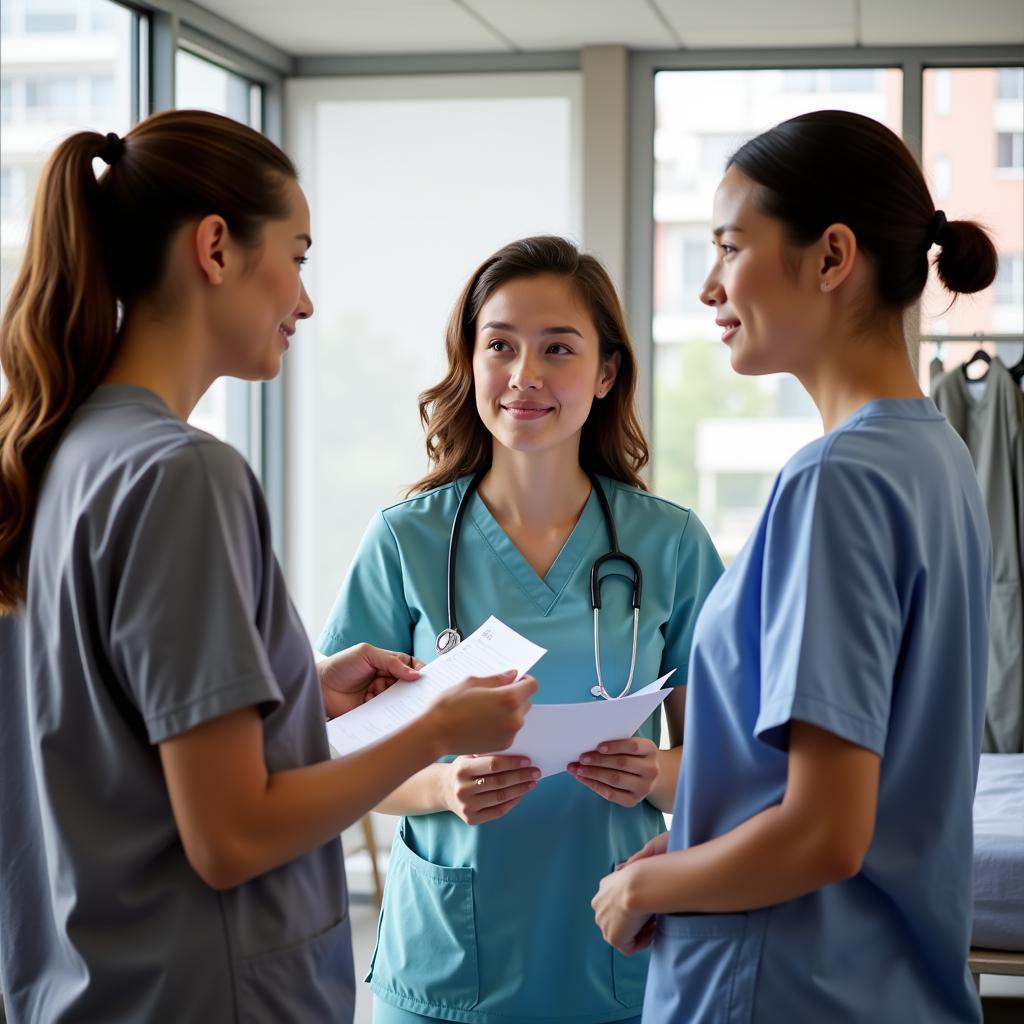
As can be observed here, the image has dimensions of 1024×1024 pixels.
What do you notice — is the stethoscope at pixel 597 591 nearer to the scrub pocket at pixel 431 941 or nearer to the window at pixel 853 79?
the scrub pocket at pixel 431 941

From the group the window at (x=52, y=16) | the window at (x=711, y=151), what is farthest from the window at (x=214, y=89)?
the window at (x=711, y=151)

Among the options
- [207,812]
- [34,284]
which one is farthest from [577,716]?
[34,284]

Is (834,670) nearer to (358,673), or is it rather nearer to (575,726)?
(575,726)

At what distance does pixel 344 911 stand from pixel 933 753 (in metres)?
0.53

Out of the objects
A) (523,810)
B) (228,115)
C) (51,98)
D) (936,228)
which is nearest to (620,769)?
(523,810)

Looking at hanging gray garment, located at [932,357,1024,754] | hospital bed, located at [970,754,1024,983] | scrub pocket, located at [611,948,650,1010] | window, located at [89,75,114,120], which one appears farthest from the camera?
hanging gray garment, located at [932,357,1024,754]

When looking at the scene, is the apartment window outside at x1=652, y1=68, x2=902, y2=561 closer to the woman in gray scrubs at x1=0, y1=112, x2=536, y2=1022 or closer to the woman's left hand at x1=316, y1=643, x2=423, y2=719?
the woman's left hand at x1=316, y1=643, x2=423, y2=719

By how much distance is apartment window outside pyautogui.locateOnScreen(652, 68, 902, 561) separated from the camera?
3.72 metres

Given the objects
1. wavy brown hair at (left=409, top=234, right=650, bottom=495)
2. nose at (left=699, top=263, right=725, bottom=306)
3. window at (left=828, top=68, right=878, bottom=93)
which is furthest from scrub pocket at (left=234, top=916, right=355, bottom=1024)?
window at (left=828, top=68, right=878, bottom=93)

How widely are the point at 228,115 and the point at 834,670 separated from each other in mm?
2877

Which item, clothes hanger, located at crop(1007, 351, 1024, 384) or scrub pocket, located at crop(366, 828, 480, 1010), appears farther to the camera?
clothes hanger, located at crop(1007, 351, 1024, 384)

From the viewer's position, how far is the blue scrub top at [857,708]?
3.32ft

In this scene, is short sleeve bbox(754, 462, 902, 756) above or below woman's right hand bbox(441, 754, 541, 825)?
above

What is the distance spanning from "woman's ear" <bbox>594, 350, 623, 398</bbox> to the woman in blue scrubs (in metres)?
0.62
